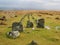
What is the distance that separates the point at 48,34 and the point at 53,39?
2796 mm

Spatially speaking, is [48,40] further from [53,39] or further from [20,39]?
[20,39]

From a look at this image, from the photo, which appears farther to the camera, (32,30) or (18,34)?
(32,30)

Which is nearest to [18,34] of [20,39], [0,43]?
[20,39]

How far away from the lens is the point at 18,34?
133 ft

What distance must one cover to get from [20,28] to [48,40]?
6.65 metres

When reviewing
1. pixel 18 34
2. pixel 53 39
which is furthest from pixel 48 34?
pixel 18 34

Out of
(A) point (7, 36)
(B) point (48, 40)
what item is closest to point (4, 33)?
(A) point (7, 36)

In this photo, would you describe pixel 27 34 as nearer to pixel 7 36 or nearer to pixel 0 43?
pixel 7 36

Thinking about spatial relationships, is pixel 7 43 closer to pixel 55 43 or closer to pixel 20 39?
pixel 20 39

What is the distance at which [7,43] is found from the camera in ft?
122

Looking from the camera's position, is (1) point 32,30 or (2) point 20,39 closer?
(2) point 20,39

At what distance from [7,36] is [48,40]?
7115mm

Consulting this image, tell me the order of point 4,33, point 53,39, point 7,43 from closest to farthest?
point 7,43 < point 53,39 < point 4,33

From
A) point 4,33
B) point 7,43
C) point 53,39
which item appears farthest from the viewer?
point 4,33
